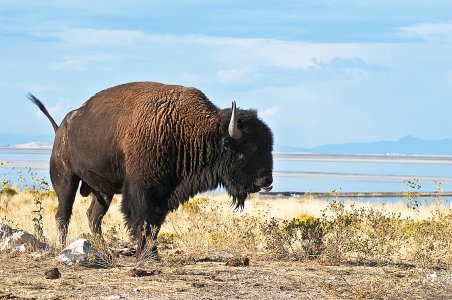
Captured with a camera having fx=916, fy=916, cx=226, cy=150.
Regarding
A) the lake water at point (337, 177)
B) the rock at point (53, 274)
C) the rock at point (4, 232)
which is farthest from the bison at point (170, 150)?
the lake water at point (337, 177)

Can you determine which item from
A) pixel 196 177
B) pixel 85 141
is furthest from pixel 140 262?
pixel 85 141

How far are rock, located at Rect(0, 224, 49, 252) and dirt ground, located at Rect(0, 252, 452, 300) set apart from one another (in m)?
0.28

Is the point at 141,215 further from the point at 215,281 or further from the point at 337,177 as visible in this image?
the point at 337,177

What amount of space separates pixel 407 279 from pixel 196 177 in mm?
3411

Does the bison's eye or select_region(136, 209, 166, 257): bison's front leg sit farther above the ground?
the bison's eye

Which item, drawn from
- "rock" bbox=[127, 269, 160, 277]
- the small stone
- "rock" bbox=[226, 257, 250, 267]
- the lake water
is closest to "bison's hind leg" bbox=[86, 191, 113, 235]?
"rock" bbox=[226, 257, 250, 267]

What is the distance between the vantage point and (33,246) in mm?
12867

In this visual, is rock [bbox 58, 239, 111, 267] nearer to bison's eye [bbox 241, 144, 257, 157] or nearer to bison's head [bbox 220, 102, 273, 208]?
bison's head [bbox 220, 102, 273, 208]

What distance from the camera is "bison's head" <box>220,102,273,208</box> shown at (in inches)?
497

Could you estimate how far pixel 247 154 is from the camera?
41.4 ft

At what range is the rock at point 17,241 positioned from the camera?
12766 mm

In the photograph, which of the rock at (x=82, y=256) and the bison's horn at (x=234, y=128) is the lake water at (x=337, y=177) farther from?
the bison's horn at (x=234, y=128)

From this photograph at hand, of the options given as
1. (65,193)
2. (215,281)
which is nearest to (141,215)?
(215,281)

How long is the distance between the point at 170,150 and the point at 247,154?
1.06 metres
